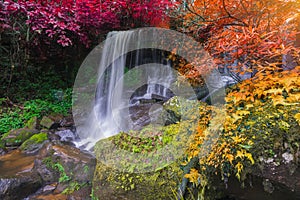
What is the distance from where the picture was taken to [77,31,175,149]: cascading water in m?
5.34

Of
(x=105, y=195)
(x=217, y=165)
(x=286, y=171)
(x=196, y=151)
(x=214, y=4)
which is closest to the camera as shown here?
(x=286, y=171)

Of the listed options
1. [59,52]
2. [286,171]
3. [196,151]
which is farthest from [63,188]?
[59,52]

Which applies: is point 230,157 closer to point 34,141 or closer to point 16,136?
point 34,141

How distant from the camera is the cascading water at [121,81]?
17.5 ft

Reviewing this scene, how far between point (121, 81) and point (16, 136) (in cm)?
331

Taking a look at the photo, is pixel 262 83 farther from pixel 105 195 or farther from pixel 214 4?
pixel 214 4

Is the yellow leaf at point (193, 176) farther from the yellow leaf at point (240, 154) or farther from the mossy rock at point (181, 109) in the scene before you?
the mossy rock at point (181, 109)

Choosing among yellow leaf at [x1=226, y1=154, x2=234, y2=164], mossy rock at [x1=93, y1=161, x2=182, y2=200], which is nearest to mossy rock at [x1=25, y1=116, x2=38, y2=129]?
mossy rock at [x1=93, y1=161, x2=182, y2=200]

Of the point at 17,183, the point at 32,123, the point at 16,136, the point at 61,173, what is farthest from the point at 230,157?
the point at 32,123

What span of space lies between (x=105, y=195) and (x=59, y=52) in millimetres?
6650

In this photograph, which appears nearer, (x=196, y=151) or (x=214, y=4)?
(x=196, y=151)

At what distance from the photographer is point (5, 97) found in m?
6.41

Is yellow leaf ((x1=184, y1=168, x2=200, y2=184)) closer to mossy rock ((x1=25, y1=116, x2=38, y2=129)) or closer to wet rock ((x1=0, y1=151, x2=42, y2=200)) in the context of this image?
wet rock ((x1=0, y1=151, x2=42, y2=200))

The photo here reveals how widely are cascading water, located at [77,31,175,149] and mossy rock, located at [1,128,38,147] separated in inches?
50.1
